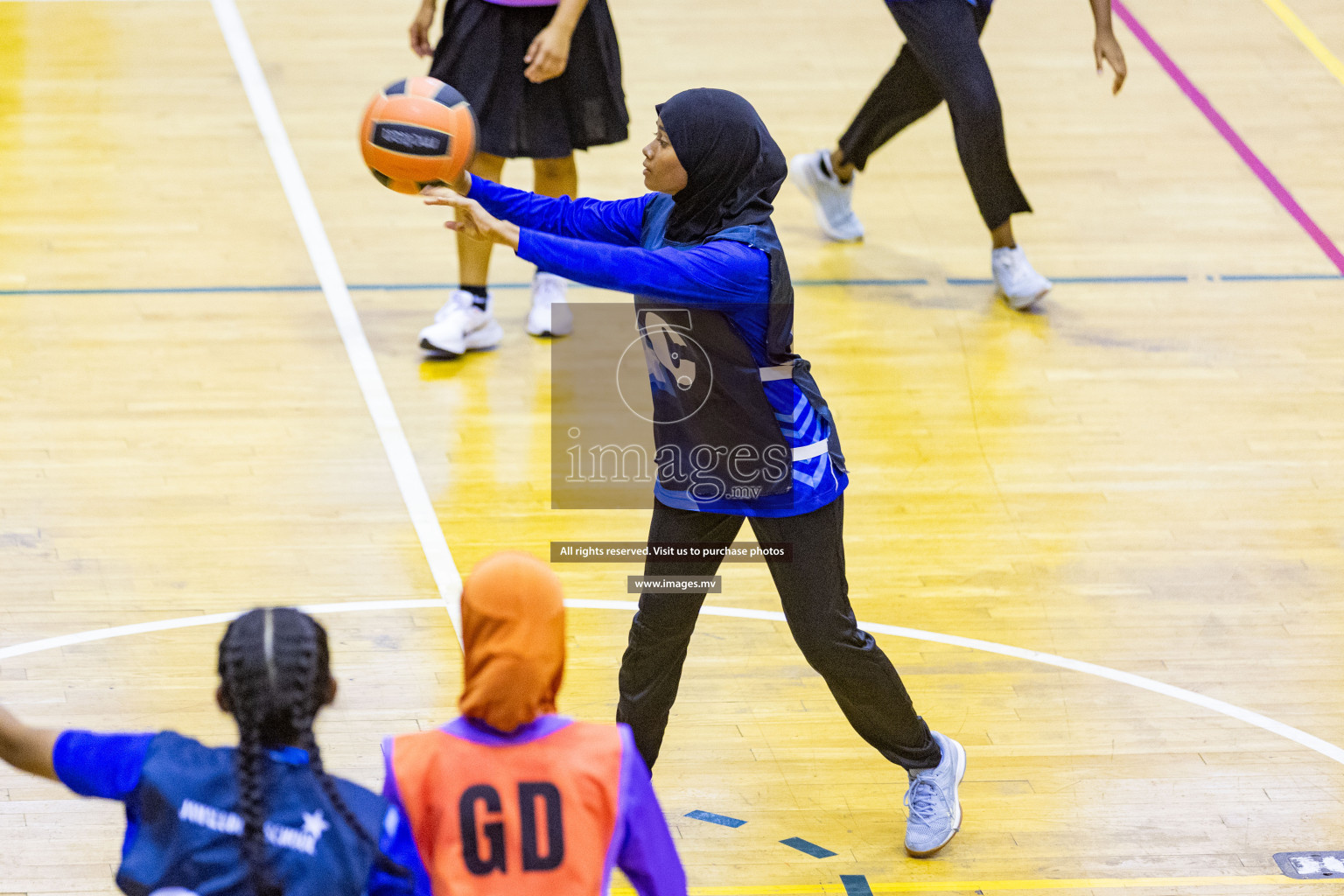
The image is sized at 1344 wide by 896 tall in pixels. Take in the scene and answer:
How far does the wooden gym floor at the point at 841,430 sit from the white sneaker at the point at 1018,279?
88mm

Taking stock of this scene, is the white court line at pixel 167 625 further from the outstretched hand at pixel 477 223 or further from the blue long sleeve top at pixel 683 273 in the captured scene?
the outstretched hand at pixel 477 223

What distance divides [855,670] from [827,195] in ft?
11.6

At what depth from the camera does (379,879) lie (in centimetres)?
209

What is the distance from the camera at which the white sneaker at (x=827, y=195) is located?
Result: 655 centimetres

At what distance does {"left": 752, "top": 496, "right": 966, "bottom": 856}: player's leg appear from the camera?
336 cm

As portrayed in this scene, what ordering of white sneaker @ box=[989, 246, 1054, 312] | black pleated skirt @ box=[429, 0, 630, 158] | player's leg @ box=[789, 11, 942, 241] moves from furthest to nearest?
player's leg @ box=[789, 11, 942, 241] < white sneaker @ box=[989, 246, 1054, 312] < black pleated skirt @ box=[429, 0, 630, 158]

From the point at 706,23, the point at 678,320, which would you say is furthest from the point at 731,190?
the point at 706,23

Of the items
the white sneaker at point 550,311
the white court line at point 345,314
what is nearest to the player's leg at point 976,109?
the white sneaker at point 550,311

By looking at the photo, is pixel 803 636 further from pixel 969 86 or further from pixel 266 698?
pixel 969 86

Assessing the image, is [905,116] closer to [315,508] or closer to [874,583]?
[874,583]

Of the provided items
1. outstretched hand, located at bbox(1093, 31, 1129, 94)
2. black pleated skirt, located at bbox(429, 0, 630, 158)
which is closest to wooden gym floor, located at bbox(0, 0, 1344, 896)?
black pleated skirt, located at bbox(429, 0, 630, 158)

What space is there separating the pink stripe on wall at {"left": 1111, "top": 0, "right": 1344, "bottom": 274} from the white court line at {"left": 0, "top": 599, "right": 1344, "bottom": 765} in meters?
2.95

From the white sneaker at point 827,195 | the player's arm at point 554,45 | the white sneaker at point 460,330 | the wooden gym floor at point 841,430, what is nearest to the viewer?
the wooden gym floor at point 841,430

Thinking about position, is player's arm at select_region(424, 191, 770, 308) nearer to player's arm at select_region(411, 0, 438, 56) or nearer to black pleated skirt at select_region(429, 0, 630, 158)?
black pleated skirt at select_region(429, 0, 630, 158)
